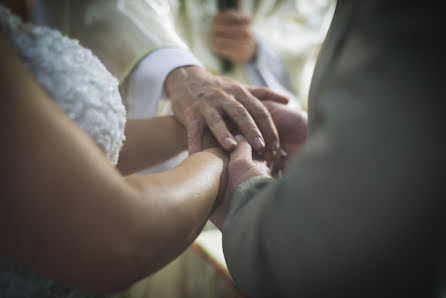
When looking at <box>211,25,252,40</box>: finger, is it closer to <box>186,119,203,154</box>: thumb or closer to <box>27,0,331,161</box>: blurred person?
<box>27,0,331,161</box>: blurred person

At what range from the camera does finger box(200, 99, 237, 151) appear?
0.56 meters

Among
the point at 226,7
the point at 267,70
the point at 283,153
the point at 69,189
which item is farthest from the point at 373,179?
the point at 226,7

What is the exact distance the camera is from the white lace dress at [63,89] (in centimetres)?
28

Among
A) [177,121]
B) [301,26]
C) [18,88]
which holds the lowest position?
[177,121]

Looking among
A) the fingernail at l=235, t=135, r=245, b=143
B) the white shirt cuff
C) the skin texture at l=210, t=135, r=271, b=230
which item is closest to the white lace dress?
the skin texture at l=210, t=135, r=271, b=230

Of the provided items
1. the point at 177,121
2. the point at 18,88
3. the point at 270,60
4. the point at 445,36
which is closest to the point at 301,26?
the point at 270,60

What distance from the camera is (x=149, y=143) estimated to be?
66 centimetres

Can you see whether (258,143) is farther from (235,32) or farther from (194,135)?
(235,32)

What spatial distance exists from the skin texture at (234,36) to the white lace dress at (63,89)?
90 cm

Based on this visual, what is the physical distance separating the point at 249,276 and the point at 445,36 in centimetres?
29

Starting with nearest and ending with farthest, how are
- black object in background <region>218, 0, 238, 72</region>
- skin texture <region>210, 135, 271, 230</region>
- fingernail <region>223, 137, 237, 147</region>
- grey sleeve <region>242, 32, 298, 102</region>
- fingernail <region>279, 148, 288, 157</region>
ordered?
skin texture <region>210, 135, 271, 230</region>, fingernail <region>223, 137, 237, 147</region>, fingernail <region>279, 148, 288, 157</region>, grey sleeve <region>242, 32, 298, 102</region>, black object in background <region>218, 0, 238, 72</region>

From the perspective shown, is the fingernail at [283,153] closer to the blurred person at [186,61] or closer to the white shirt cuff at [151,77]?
the blurred person at [186,61]

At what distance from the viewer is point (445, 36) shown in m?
0.21

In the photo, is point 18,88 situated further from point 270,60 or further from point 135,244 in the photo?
point 270,60
